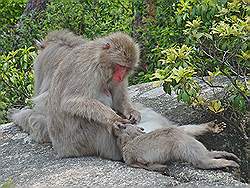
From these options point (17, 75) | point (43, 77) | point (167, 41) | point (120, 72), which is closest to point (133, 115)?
point (120, 72)

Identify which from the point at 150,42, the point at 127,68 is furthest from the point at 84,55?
the point at 150,42

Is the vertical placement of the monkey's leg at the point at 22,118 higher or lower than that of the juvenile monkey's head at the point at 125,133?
lower

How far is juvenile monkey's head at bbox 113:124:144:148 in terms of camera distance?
557cm

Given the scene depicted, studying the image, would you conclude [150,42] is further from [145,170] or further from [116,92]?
[145,170]

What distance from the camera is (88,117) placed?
223 inches

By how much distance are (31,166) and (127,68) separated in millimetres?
1362

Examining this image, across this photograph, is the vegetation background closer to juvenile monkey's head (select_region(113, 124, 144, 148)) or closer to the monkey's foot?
the monkey's foot

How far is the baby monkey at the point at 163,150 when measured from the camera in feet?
17.0

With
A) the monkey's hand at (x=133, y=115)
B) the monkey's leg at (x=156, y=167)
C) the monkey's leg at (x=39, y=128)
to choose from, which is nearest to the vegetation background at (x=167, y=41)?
the monkey's leg at (x=39, y=128)

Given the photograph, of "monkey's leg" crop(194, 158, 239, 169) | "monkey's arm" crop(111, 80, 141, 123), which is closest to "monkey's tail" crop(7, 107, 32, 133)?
"monkey's arm" crop(111, 80, 141, 123)

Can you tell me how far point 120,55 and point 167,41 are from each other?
3.56 metres

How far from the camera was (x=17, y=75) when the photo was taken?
8.61 m

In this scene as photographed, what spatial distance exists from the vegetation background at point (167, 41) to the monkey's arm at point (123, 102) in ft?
1.51

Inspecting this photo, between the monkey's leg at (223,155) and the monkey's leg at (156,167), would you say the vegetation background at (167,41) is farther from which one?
the monkey's leg at (156,167)
